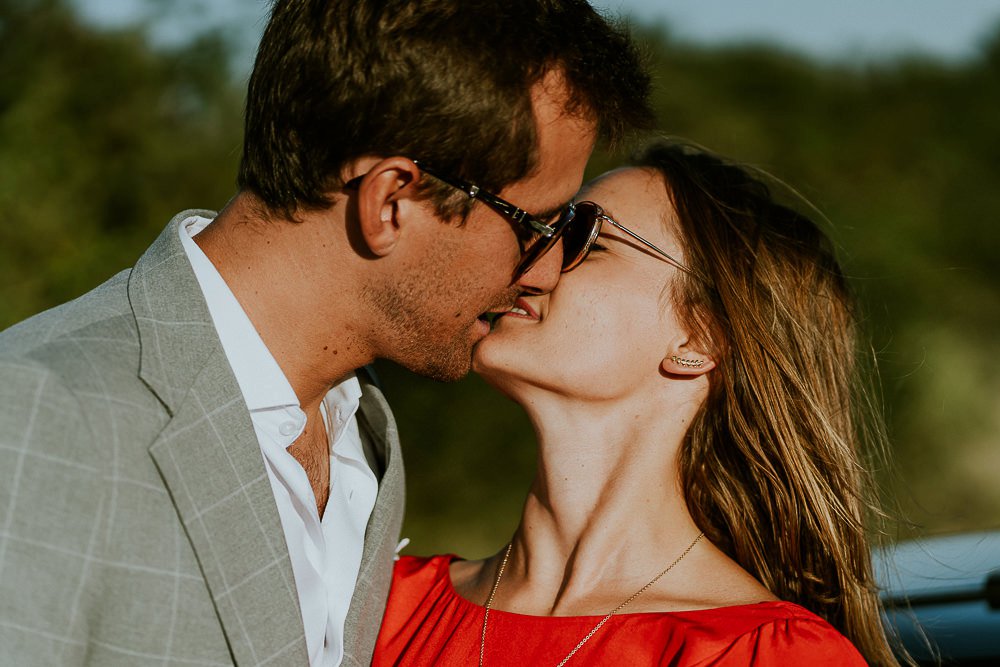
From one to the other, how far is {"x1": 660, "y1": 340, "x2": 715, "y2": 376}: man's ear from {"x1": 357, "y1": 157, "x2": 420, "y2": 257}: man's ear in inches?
32.1

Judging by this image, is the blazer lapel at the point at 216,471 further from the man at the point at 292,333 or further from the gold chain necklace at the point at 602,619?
the gold chain necklace at the point at 602,619

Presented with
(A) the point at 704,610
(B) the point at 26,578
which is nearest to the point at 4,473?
(B) the point at 26,578

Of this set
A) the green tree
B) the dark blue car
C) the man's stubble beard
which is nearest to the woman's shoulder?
the man's stubble beard

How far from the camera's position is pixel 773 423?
2590 millimetres

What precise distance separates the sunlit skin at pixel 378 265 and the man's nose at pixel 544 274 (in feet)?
0.08

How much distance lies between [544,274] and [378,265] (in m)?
0.44

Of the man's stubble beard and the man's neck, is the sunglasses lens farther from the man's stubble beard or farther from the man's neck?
the man's neck

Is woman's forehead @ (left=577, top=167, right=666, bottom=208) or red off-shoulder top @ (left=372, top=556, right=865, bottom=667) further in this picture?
woman's forehead @ (left=577, top=167, right=666, bottom=208)

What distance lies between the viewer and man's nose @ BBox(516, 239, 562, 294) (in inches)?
95.0

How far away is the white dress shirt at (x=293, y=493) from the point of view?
2.03m

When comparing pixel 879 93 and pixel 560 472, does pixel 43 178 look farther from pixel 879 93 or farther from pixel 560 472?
pixel 879 93

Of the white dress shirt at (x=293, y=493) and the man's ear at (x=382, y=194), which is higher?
the man's ear at (x=382, y=194)

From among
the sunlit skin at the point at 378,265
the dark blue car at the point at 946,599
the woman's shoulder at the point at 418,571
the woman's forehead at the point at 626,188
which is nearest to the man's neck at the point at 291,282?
the sunlit skin at the point at 378,265

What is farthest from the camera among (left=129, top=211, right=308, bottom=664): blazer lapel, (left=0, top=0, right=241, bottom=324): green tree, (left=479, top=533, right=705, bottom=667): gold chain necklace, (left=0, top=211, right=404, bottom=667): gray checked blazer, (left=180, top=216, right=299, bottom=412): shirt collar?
(left=0, top=0, right=241, bottom=324): green tree
